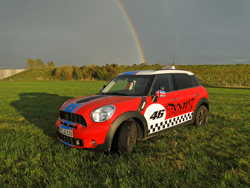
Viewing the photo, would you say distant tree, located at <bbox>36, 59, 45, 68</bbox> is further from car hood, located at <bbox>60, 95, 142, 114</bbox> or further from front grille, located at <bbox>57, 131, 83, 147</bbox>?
car hood, located at <bbox>60, 95, 142, 114</bbox>

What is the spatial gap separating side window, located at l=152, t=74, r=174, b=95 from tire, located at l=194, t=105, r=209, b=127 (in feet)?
4.34

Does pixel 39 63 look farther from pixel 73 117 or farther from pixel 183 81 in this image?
pixel 73 117

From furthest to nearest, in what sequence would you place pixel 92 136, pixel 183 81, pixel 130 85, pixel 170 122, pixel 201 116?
pixel 201 116, pixel 183 81, pixel 130 85, pixel 170 122, pixel 92 136

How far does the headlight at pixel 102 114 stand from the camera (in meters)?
3.19

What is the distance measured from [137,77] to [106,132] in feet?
5.62

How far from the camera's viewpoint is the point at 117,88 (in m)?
4.65

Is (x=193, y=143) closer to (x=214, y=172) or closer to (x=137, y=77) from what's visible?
(x=214, y=172)

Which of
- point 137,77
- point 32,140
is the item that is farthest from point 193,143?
point 32,140

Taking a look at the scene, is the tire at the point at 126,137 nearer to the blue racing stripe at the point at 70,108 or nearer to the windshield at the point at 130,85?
the windshield at the point at 130,85

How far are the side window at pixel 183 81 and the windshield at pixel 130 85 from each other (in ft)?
2.94

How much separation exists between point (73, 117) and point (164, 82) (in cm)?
222

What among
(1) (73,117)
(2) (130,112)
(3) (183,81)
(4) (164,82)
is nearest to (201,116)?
(3) (183,81)

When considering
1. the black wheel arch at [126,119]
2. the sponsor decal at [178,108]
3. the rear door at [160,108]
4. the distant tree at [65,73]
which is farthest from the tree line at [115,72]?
the black wheel arch at [126,119]

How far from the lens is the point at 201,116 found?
5.29m
